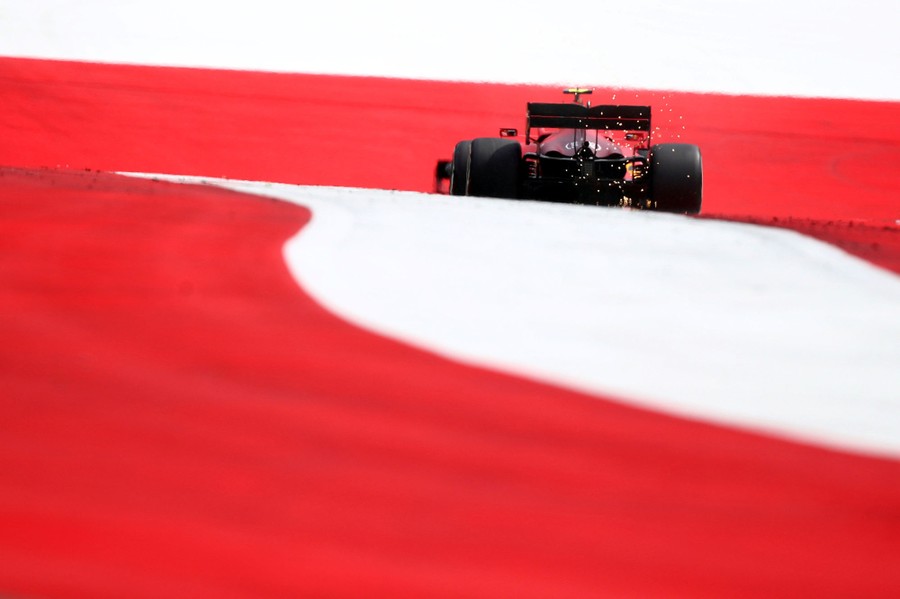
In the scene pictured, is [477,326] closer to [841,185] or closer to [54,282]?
[54,282]

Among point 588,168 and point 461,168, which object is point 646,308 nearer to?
point 588,168

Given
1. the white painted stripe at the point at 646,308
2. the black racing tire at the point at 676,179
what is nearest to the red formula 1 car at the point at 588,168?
the black racing tire at the point at 676,179

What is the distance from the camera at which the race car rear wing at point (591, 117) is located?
8.48 metres

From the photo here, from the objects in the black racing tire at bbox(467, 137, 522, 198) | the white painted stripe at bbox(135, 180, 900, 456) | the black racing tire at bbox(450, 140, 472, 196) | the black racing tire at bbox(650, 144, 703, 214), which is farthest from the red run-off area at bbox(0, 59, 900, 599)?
the black racing tire at bbox(650, 144, 703, 214)

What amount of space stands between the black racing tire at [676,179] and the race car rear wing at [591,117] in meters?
0.29

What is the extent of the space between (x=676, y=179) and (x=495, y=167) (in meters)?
1.38

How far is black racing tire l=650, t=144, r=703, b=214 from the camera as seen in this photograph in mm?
8430

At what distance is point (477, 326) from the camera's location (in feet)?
10.3

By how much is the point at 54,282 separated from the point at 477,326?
4.47 ft

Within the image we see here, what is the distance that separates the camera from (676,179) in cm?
844

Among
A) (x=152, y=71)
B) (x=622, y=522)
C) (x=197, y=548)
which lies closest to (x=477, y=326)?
(x=622, y=522)

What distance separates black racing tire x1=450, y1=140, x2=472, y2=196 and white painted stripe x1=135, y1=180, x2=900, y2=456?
338 cm

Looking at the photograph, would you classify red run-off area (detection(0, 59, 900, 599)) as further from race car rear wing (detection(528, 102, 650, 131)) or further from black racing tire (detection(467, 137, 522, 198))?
race car rear wing (detection(528, 102, 650, 131))

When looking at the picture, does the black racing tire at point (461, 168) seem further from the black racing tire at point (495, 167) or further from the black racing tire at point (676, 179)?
the black racing tire at point (676, 179)
